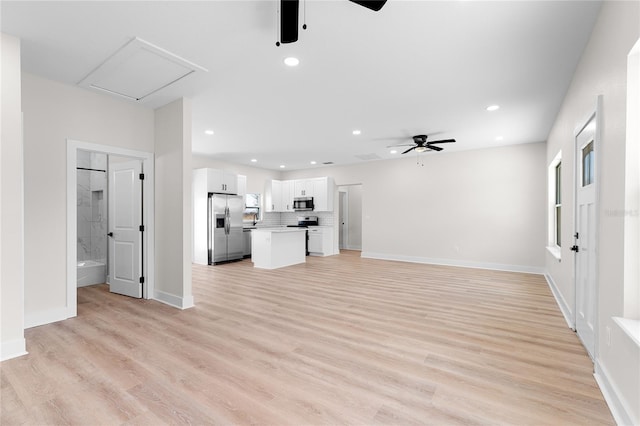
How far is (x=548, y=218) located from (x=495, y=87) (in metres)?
3.68

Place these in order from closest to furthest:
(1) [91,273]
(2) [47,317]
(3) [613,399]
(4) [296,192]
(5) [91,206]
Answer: (3) [613,399], (2) [47,317], (1) [91,273], (5) [91,206], (4) [296,192]

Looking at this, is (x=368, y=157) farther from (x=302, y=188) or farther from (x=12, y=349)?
(x=12, y=349)

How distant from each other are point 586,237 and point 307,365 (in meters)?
2.87

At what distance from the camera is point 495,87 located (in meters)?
3.69

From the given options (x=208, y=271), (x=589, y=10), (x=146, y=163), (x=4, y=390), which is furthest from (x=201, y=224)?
(x=589, y=10)

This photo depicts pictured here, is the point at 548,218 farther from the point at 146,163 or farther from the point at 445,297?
the point at 146,163

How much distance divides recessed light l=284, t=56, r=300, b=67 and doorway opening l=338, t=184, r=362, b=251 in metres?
7.94

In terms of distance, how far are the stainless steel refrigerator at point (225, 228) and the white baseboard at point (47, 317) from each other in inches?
150

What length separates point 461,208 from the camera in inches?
286

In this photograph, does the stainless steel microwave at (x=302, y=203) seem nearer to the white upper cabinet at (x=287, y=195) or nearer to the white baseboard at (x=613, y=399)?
the white upper cabinet at (x=287, y=195)

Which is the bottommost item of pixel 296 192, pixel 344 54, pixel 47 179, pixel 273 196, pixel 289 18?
pixel 47 179

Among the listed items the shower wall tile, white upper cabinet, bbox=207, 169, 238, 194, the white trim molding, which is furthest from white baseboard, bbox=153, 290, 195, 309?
white upper cabinet, bbox=207, 169, 238, 194

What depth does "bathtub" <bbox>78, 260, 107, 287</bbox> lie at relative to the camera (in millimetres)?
5196

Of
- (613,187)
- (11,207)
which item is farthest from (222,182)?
(613,187)
